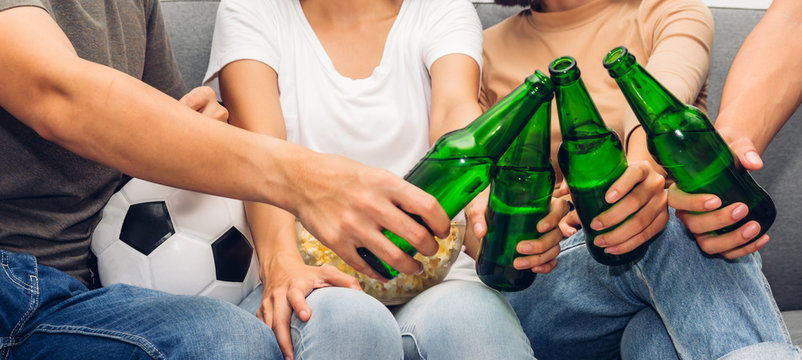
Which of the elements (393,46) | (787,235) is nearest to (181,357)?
(393,46)

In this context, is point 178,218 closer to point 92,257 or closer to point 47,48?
point 92,257

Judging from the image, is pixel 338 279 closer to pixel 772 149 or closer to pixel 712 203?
pixel 712 203

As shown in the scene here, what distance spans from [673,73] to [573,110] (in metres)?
0.45

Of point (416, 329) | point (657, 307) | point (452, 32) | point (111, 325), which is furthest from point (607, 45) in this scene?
point (111, 325)

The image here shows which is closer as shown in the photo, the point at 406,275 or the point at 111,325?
the point at 111,325

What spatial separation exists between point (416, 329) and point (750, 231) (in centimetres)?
39

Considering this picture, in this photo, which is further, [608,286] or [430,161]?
[608,286]

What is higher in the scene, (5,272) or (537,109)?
(537,109)

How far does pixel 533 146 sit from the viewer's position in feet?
2.04

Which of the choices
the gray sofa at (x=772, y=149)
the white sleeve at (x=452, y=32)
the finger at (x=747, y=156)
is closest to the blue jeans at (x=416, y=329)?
the finger at (x=747, y=156)

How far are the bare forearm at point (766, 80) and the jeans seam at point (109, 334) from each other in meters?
0.72

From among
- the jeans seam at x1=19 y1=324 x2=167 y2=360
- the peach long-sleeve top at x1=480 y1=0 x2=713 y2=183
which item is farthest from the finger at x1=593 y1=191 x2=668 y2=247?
the jeans seam at x1=19 y1=324 x2=167 y2=360

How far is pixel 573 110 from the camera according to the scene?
23.0 inches

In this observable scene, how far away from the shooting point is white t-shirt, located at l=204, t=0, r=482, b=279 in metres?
1.08
